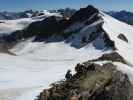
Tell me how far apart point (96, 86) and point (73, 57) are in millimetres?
61726

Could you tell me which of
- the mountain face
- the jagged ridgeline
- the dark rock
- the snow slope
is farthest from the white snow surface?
the dark rock

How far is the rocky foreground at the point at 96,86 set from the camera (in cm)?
4872

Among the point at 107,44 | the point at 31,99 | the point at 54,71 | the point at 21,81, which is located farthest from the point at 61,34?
the point at 31,99

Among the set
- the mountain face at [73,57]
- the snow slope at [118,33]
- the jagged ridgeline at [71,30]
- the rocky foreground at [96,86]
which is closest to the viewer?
the rocky foreground at [96,86]

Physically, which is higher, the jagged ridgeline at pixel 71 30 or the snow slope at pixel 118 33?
the jagged ridgeline at pixel 71 30

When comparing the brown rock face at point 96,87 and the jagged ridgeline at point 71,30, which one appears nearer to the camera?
the brown rock face at point 96,87

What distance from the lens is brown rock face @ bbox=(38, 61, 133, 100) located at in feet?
160

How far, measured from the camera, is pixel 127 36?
132625 millimetres

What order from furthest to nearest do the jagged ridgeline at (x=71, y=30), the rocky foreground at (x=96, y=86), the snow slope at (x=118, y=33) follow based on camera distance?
the jagged ridgeline at (x=71, y=30) → the snow slope at (x=118, y=33) → the rocky foreground at (x=96, y=86)

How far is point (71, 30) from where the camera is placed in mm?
151500

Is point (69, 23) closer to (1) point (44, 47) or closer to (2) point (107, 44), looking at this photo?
(1) point (44, 47)

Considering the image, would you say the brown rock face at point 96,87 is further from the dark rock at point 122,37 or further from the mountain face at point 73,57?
the dark rock at point 122,37

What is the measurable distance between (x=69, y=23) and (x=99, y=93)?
115 metres

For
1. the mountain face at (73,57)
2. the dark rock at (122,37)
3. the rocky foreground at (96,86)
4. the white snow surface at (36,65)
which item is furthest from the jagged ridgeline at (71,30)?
the rocky foreground at (96,86)
